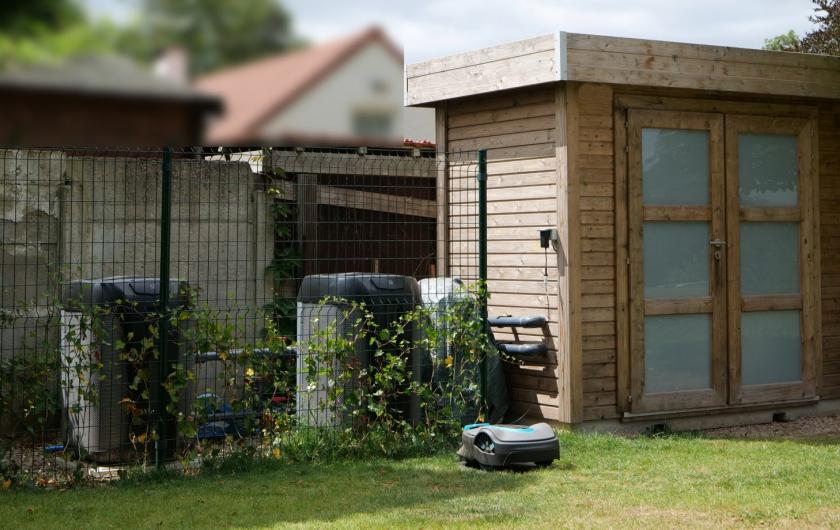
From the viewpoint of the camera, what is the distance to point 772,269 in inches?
332

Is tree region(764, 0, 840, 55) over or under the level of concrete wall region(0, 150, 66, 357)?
over

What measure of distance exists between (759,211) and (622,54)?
1.94 m

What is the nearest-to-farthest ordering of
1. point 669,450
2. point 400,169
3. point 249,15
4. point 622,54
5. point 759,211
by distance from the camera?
point 249,15, point 669,450, point 622,54, point 759,211, point 400,169

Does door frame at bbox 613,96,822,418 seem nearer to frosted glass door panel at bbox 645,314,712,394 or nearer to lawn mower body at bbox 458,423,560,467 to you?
frosted glass door panel at bbox 645,314,712,394

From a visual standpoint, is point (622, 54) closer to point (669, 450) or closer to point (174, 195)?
point (669, 450)

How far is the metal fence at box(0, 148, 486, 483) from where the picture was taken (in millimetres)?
6047

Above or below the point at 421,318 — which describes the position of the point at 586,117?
above

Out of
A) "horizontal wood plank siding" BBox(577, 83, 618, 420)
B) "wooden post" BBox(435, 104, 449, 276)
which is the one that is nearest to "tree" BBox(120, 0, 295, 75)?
"horizontal wood plank siding" BBox(577, 83, 618, 420)

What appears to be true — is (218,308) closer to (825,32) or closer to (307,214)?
(307,214)

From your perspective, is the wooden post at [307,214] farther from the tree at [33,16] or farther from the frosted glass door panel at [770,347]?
the tree at [33,16]

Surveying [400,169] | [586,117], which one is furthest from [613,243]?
[400,169]

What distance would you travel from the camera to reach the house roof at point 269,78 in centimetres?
76

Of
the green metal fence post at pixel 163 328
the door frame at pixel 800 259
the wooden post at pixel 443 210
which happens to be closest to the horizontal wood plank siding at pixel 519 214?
the wooden post at pixel 443 210

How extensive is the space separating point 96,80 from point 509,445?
5530mm
